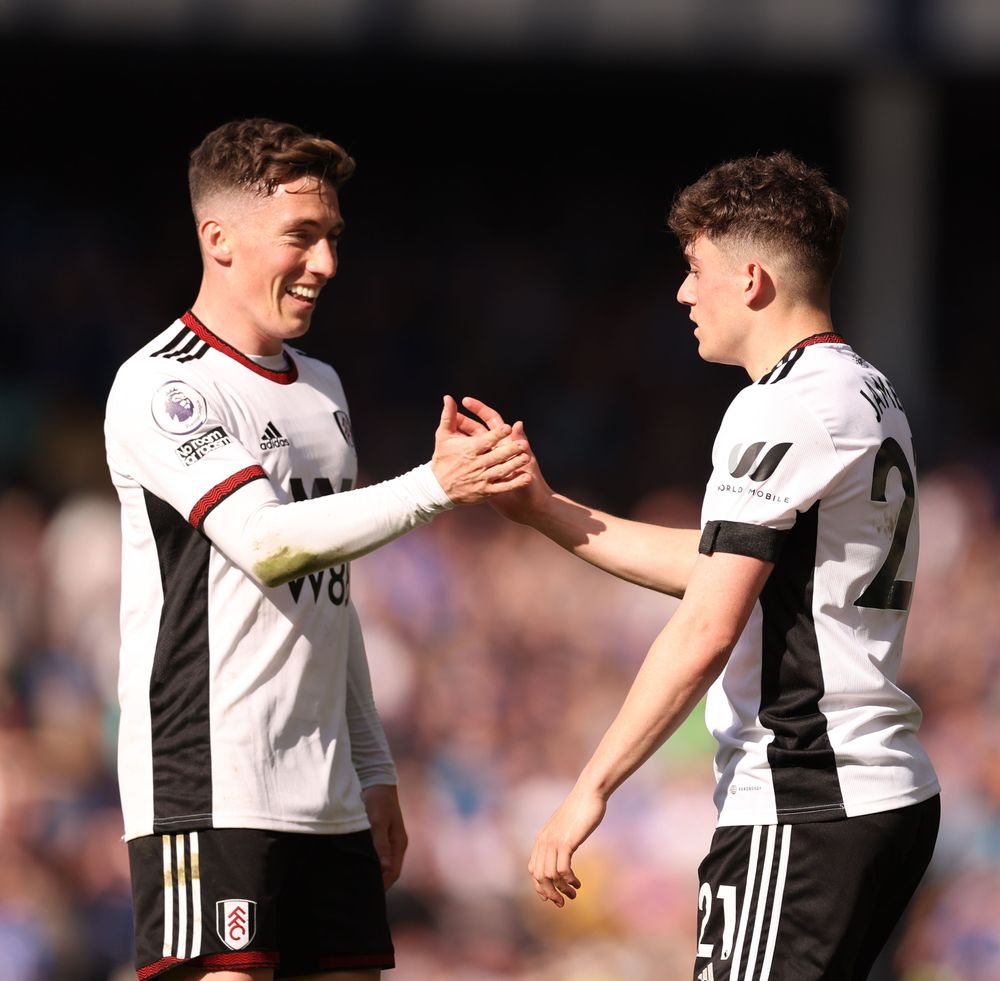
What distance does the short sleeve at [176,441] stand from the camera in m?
3.33

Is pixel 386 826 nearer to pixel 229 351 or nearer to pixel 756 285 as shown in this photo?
pixel 229 351

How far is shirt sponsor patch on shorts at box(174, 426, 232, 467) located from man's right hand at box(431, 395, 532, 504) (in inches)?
18.1

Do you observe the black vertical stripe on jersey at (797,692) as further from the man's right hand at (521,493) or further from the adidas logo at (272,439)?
the adidas logo at (272,439)

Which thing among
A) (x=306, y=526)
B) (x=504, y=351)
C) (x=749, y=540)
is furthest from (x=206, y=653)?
(x=504, y=351)

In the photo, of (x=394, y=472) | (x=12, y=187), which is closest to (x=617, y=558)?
(x=394, y=472)

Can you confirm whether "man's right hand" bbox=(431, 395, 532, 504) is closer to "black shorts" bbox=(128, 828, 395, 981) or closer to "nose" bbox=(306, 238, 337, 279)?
"nose" bbox=(306, 238, 337, 279)

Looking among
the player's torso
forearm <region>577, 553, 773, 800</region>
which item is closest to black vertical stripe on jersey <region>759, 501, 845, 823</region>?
forearm <region>577, 553, 773, 800</region>

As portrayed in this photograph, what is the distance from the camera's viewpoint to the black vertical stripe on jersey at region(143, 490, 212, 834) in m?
3.42

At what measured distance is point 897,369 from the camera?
9664mm

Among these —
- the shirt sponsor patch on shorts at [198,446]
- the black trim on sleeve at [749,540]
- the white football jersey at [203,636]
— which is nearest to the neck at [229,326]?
the white football jersey at [203,636]

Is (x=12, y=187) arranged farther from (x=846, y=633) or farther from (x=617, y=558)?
(x=846, y=633)

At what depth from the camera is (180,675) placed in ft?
11.3

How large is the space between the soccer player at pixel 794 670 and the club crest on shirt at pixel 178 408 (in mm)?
1109

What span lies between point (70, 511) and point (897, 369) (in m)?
4.97
